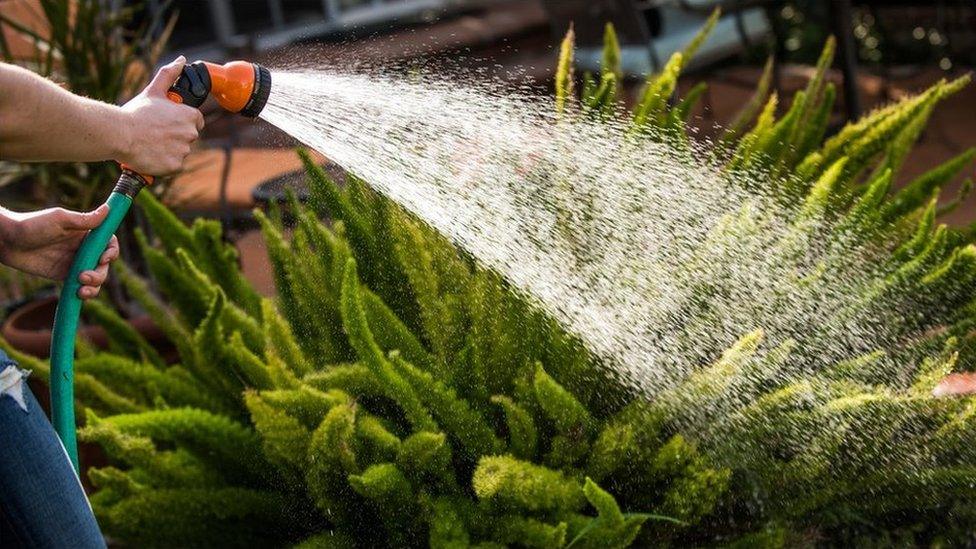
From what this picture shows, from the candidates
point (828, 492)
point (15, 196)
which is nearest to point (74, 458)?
point (828, 492)

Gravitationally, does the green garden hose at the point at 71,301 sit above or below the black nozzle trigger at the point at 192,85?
below

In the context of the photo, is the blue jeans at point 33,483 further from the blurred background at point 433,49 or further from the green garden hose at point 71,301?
the blurred background at point 433,49

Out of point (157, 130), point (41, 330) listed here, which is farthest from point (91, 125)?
point (41, 330)

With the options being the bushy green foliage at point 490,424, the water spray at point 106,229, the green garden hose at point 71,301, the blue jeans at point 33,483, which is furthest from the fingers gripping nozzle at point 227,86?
the blue jeans at point 33,483

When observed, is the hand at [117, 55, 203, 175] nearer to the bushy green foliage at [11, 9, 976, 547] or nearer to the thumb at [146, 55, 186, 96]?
the thumb at [146, 55, 186, 96]

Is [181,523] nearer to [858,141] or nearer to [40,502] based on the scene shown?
[40,502]

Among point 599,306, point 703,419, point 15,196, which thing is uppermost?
point 599,306

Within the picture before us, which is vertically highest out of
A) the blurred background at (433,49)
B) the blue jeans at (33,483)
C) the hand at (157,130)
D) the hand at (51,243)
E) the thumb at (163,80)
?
the thumb at (163,80)
